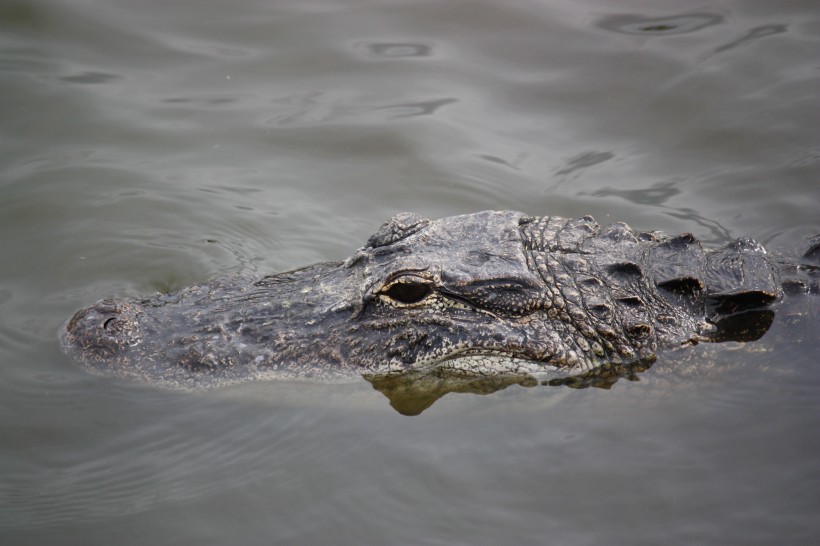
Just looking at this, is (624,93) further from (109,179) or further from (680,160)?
(109,179)

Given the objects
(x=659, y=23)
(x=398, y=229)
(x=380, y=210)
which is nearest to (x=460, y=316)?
(x=398, y=229)

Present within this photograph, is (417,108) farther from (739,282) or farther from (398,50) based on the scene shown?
(739,282)

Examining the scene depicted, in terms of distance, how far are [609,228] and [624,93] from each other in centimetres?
372

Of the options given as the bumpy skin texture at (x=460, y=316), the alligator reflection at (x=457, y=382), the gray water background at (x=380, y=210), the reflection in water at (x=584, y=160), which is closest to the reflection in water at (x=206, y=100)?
the gray water background at (x=380, y=210)

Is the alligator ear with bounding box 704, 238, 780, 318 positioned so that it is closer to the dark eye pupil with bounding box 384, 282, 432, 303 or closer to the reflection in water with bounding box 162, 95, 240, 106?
the dark eye pupil with bounding box 384, 282, 432, 303

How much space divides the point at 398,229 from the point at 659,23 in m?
5.67

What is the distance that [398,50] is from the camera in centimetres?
896

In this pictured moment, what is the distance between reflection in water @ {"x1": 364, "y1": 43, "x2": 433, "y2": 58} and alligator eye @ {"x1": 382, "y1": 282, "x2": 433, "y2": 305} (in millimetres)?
5092

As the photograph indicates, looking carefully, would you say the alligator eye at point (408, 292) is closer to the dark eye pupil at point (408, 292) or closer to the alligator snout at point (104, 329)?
the dark eye pupil at point (408, 292)

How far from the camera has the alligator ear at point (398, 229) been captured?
16.0 ft

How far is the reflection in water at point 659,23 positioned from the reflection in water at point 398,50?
2.06 meters

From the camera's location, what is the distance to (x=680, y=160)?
754 cm

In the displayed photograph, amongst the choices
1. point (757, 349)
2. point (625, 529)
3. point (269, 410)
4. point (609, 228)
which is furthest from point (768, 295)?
point (269, 410)

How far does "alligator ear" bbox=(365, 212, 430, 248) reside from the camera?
16.0 ft
